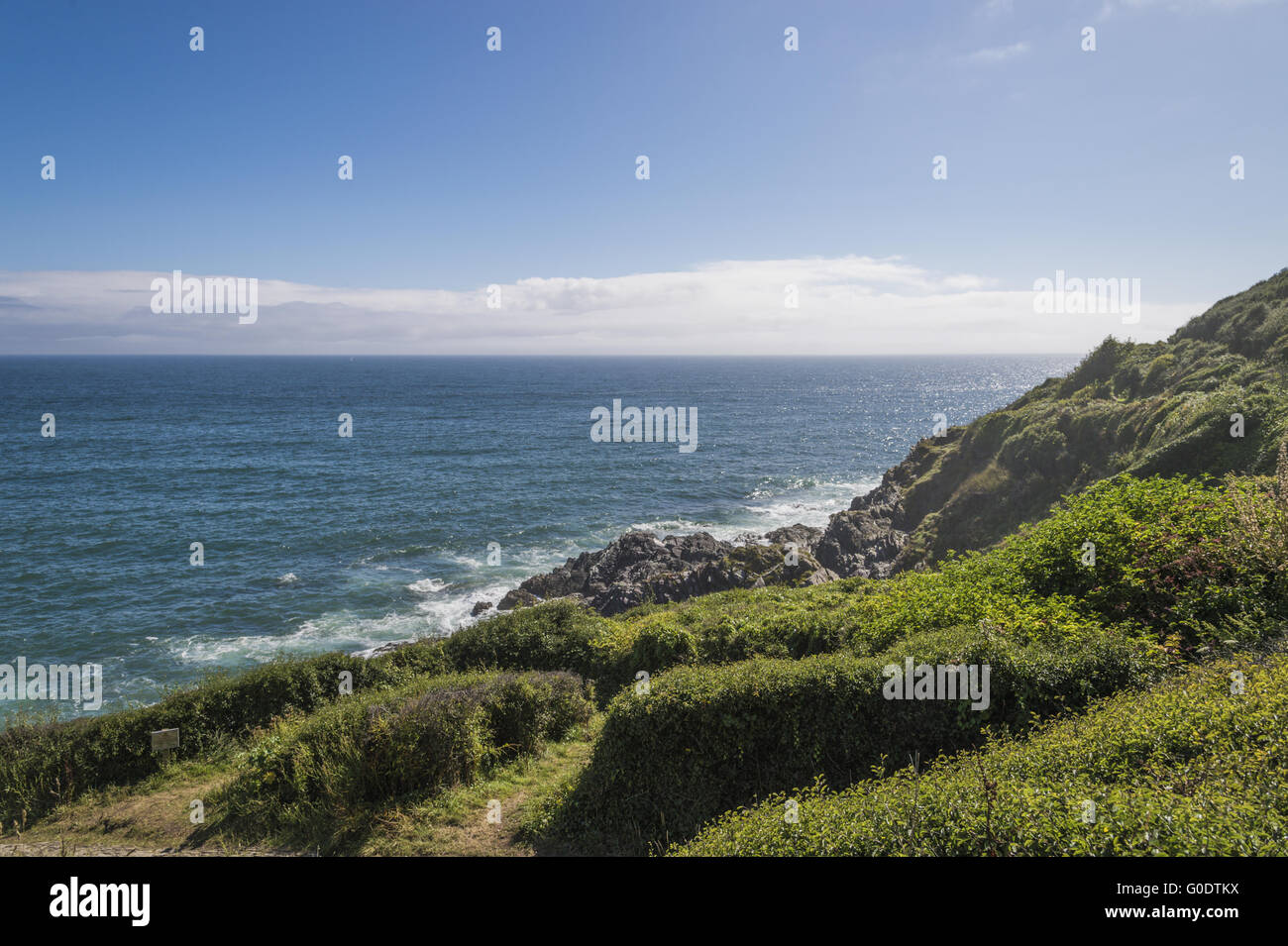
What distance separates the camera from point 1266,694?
262 inches

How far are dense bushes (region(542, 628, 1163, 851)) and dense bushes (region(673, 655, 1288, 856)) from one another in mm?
1113

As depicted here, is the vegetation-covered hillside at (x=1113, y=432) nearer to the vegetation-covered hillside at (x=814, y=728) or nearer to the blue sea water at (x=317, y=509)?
the vegetation-covered hillside at (x=814, y=728)

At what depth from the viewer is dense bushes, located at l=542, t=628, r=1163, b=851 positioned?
29.8 ft

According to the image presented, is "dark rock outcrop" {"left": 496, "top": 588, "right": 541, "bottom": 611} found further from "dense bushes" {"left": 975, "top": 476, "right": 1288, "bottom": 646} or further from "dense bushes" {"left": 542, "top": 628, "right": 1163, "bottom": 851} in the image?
"dense bushes" {"left": 975, "top": 476, "right": 1288, "bottom": 646}

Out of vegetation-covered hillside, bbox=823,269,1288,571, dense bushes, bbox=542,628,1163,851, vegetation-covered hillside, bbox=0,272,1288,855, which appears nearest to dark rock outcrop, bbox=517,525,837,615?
vegetation-covered hillside, bbox=823,269,1288,571

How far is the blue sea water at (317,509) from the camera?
97.4ft

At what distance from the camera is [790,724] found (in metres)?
9.59

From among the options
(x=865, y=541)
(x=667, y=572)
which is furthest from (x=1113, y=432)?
(x=667, y=572)

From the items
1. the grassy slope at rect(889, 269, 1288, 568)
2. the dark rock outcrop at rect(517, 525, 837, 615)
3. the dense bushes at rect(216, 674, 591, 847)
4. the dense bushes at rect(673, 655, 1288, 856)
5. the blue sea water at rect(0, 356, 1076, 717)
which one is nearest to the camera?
the dense bushes at rect(673, 655, 1288, 856)

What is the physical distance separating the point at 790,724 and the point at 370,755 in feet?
25.0

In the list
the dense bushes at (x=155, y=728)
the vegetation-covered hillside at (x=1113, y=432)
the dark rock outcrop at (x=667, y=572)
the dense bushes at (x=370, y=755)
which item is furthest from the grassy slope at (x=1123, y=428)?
the dense bushes at (x=155, y=728)

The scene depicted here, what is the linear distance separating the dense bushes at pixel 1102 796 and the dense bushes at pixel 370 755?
5.42 meters

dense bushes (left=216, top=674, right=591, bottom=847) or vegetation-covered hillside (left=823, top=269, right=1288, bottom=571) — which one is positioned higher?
vegetation-covered hillside (left=823, top=269, right=1288, bottom=571)

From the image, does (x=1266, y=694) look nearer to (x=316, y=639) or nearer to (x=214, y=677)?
(x=214, y=677)
